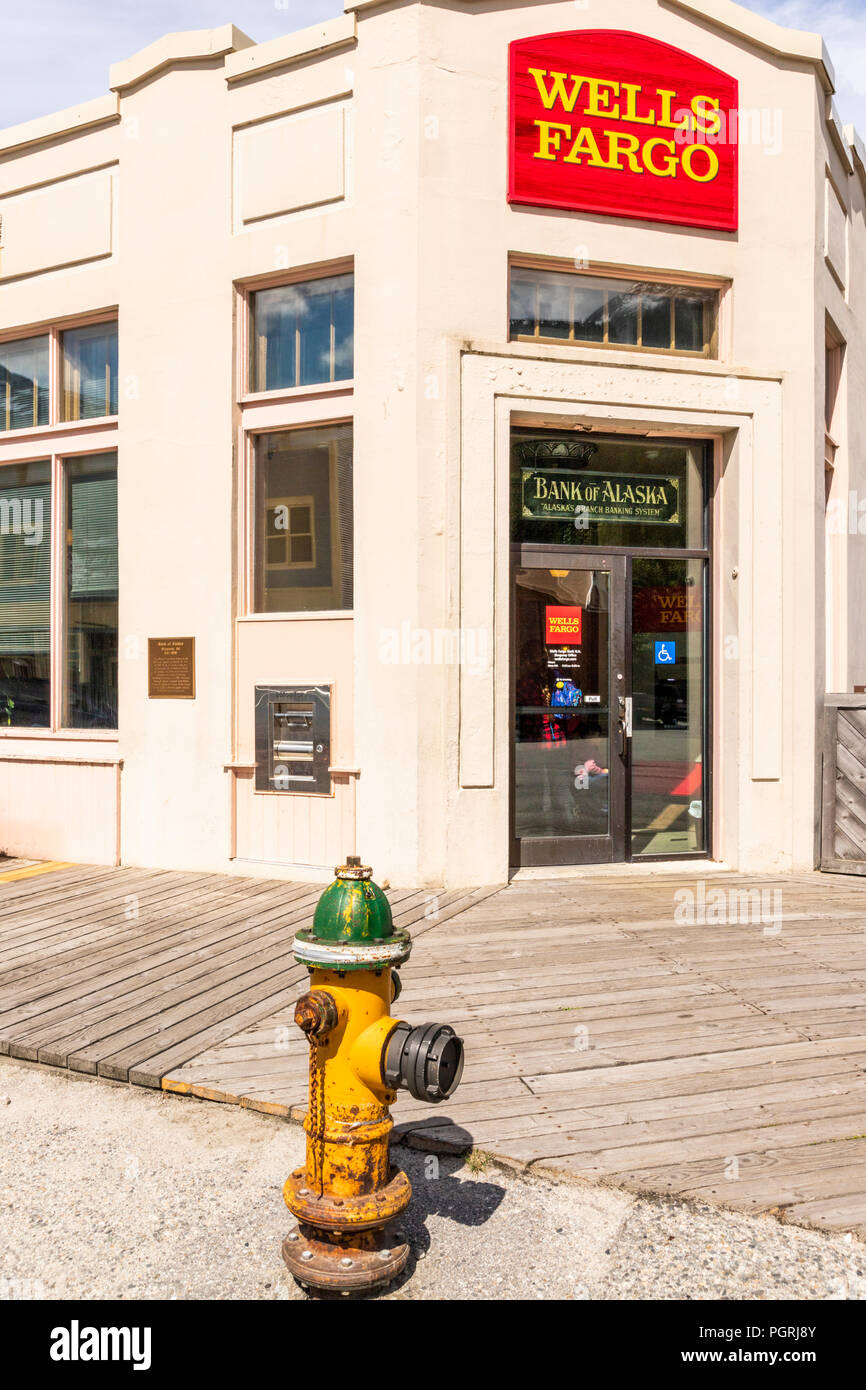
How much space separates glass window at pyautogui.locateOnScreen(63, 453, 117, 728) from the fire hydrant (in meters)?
6.68

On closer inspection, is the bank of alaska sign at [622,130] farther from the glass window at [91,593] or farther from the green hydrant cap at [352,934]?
the green hydrant cap at [352,934]

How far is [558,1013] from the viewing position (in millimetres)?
4871

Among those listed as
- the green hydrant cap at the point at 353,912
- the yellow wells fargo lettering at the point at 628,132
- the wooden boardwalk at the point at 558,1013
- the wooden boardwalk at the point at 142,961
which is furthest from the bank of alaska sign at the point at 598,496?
the green hydrant cap at the point at 353,912

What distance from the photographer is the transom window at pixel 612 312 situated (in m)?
8.08

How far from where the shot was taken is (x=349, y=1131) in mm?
2701

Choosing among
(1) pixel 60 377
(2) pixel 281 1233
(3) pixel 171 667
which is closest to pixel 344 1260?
(2) pixel 281 1233

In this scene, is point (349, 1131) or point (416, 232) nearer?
point (349, 1131)

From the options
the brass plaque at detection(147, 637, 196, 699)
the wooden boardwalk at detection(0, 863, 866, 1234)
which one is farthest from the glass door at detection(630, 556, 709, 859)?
the brass plaque at detection(147, 637, 196, 699)

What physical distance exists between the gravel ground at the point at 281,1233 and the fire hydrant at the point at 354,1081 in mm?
150

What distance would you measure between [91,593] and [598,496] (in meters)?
4.49

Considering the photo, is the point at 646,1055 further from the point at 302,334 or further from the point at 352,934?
the point at 302,334
